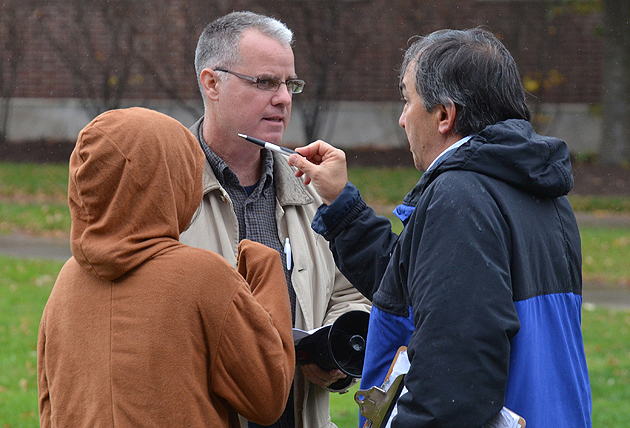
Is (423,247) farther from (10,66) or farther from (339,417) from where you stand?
(10,66)

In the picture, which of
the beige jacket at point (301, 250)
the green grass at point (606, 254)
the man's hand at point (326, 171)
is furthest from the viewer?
the green grass at point (606, 254)

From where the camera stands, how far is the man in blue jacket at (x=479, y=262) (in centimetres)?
179

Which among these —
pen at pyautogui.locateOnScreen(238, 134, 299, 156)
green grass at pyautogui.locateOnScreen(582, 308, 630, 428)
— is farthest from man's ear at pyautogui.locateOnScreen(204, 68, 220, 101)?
green grass at pyautogui.locateOnScreen(582, 308, 630, 428)

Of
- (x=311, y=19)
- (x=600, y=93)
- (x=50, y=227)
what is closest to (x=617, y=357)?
(x=50, y=227)

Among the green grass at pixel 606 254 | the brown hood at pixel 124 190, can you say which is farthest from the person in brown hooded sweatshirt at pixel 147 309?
the green grass at pixel 606 254

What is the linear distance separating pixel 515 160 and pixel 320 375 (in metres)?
1.15

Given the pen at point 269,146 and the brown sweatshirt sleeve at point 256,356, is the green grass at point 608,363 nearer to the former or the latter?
the pen at point 269,146

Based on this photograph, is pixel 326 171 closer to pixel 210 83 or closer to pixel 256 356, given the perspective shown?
pixel 256 356

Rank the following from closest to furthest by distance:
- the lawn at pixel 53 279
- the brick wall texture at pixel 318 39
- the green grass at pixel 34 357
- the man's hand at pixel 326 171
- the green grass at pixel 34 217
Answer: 1. the man's hand at pixel 326 171
2. the green grass at pixel 34 357
3. the lawn at pixel 53 279
4. the green grass at pixel 34 217
5. the brick wall texture at pixel 318 39

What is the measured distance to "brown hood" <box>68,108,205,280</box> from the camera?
1964 millimetres

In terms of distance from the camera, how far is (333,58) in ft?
49.0

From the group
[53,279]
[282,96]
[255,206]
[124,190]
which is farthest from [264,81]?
[53,279]

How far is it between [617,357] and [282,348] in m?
5.27

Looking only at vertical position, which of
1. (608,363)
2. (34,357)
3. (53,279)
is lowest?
(53,279)
